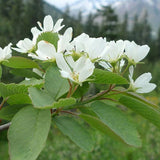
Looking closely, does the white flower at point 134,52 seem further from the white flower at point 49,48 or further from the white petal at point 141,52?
the white flower at point 49,48

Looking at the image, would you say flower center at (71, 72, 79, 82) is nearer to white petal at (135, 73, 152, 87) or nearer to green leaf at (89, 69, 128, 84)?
green leaf at (89, 69, 128, 84)

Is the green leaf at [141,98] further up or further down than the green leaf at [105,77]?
further down

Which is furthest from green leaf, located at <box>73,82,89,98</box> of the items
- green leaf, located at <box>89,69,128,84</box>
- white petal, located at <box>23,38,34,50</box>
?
white petal, located at <box>23,38,34,50</box>

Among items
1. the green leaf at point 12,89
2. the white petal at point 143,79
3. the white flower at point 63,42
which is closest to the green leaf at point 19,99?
the green leaf at point 12,89

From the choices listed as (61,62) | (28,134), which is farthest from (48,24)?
(28,134)

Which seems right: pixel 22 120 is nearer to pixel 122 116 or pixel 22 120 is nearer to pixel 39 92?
pixel 39 92

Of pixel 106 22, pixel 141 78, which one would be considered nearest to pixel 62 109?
pixel 141 78
